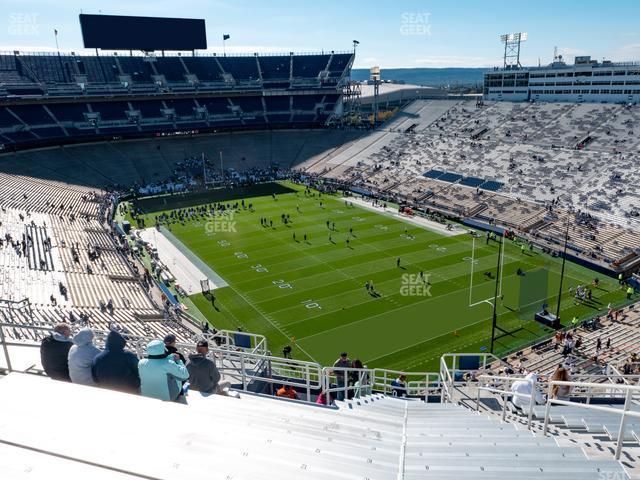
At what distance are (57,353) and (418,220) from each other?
129ft

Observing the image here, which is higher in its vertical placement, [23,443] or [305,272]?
[23,443]

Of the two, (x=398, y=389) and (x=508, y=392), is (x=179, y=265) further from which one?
(x=508, y=392)

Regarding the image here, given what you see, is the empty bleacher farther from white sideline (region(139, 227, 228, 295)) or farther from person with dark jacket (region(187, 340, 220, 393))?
white sideline (region(139, 227, 228, 295))

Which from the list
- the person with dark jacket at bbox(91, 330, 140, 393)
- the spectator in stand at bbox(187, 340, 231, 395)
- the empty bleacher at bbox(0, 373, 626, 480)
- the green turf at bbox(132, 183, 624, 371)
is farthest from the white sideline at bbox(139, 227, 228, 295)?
the empty bleacher at bbox(0, 373, 626, 480)

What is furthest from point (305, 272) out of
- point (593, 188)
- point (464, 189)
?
point (593, 188)

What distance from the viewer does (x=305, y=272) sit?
105ft

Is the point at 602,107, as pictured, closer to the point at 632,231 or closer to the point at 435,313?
the point at 632,231

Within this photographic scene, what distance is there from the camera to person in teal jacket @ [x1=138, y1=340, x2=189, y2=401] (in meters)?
5.34

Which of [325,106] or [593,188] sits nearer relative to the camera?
[593,188]

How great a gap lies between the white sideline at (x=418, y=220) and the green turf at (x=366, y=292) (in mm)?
1027

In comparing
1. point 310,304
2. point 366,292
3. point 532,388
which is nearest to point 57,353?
point 532,388

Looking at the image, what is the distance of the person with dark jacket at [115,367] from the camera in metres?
5.57

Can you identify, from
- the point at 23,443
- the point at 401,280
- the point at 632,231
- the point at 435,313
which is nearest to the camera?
the point at 23,443

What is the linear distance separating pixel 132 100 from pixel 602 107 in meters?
58.2
